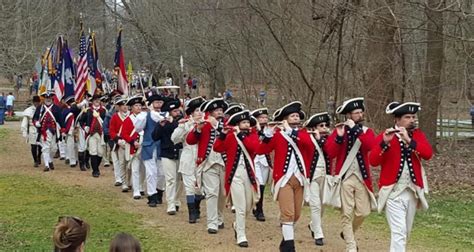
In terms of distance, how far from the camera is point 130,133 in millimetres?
13773

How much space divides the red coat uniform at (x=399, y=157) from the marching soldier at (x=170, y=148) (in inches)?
179

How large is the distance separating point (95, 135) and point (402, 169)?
1065 cm

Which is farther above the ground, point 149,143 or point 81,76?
point 81,76

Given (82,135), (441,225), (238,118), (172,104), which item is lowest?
(441,225)

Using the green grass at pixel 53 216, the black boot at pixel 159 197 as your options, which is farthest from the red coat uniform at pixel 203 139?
the black boot at pixel 159 197

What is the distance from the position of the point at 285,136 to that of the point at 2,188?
8.20 metres

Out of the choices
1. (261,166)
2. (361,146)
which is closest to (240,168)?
(361,146)

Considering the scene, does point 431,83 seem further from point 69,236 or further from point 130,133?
point 69,236

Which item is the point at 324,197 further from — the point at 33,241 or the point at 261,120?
the point at 33,241

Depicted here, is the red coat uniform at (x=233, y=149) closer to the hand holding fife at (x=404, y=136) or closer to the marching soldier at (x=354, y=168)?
the marching soldier at (x=354, y=168)

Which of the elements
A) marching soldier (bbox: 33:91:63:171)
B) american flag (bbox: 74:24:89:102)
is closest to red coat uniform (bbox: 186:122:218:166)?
marching soldier (bbox: 33:91:63:171)

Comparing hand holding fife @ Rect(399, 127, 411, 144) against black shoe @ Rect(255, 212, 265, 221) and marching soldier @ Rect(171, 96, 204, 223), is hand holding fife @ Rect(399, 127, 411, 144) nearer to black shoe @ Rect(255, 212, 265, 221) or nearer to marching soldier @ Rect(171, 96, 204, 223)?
marching soldier @ Rect(171, 96, 204, 223)

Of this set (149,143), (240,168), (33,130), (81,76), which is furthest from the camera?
(81,76)

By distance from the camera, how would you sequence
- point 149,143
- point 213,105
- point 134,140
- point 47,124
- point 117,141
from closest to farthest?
point 213,105 < point 149,143 < point 134,140 < point 117,141 < point 47,124
